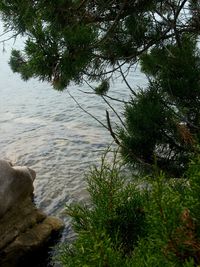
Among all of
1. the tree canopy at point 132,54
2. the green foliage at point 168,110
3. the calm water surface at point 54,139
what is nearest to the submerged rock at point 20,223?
the calm water surface at point 54,139

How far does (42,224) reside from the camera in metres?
9.35

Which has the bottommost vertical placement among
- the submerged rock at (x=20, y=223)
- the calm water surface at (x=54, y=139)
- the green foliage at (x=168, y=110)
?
the calm water surface at (x=54, y=139)

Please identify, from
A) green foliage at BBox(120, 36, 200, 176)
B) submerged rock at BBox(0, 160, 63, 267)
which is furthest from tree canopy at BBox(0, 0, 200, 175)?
submerged rock at BBox(0, 160, 63, 267)

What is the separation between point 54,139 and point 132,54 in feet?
44.1

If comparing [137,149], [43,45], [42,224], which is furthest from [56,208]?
[43,45]

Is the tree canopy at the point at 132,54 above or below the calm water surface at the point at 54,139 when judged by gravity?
above

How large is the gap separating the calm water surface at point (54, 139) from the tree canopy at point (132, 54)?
1.10 metres

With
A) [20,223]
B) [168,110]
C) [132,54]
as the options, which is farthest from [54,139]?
[168,110]

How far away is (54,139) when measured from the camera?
19.0m

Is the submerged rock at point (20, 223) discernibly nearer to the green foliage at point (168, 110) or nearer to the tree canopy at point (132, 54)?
the tree canopy at point (132, 54)

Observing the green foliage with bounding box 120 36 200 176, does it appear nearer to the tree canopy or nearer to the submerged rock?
the tree canopy

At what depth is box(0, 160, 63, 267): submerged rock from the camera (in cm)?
826

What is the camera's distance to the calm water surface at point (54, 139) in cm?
1258

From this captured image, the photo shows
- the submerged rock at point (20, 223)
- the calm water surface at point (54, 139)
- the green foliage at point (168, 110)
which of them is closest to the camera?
the green foliage at point (168, 110)
